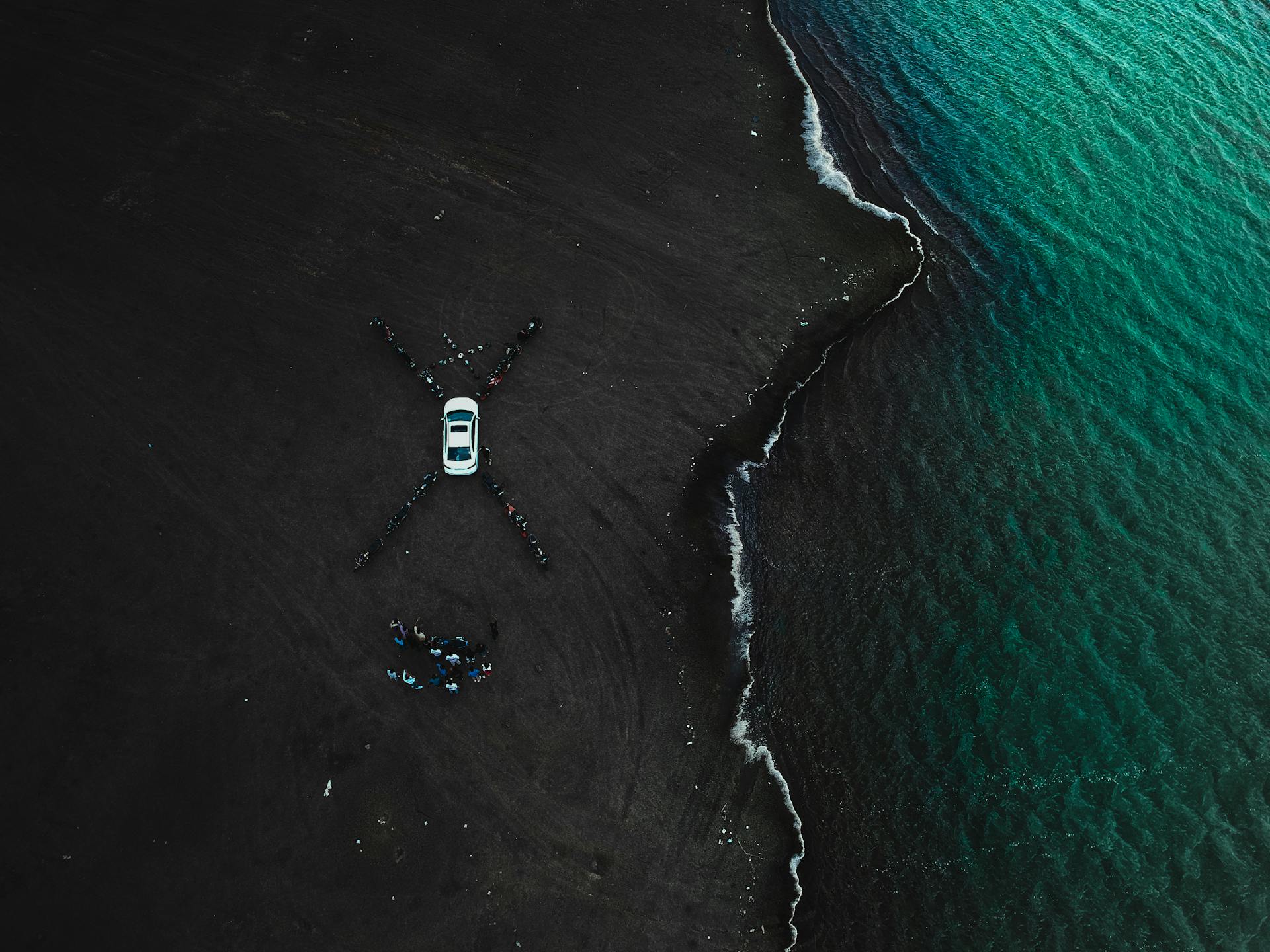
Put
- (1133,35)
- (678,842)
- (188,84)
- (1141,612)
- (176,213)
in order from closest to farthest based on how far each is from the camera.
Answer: (678,842) → (1141,612) → (176,213) → (188,84) → (1133,35)

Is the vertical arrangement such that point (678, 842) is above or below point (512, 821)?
above

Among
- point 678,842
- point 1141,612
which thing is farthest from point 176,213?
point 1141,612

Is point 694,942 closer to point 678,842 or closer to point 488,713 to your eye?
point 678,842

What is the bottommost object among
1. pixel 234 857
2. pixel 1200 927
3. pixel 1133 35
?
pixel 234 857

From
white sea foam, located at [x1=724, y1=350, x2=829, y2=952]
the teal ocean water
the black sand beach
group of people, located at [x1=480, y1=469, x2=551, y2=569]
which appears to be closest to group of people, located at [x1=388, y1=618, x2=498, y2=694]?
the black sand beach

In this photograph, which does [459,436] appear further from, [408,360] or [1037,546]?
[1037,546]

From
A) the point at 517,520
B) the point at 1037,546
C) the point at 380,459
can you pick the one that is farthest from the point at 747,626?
the point at 380,459
